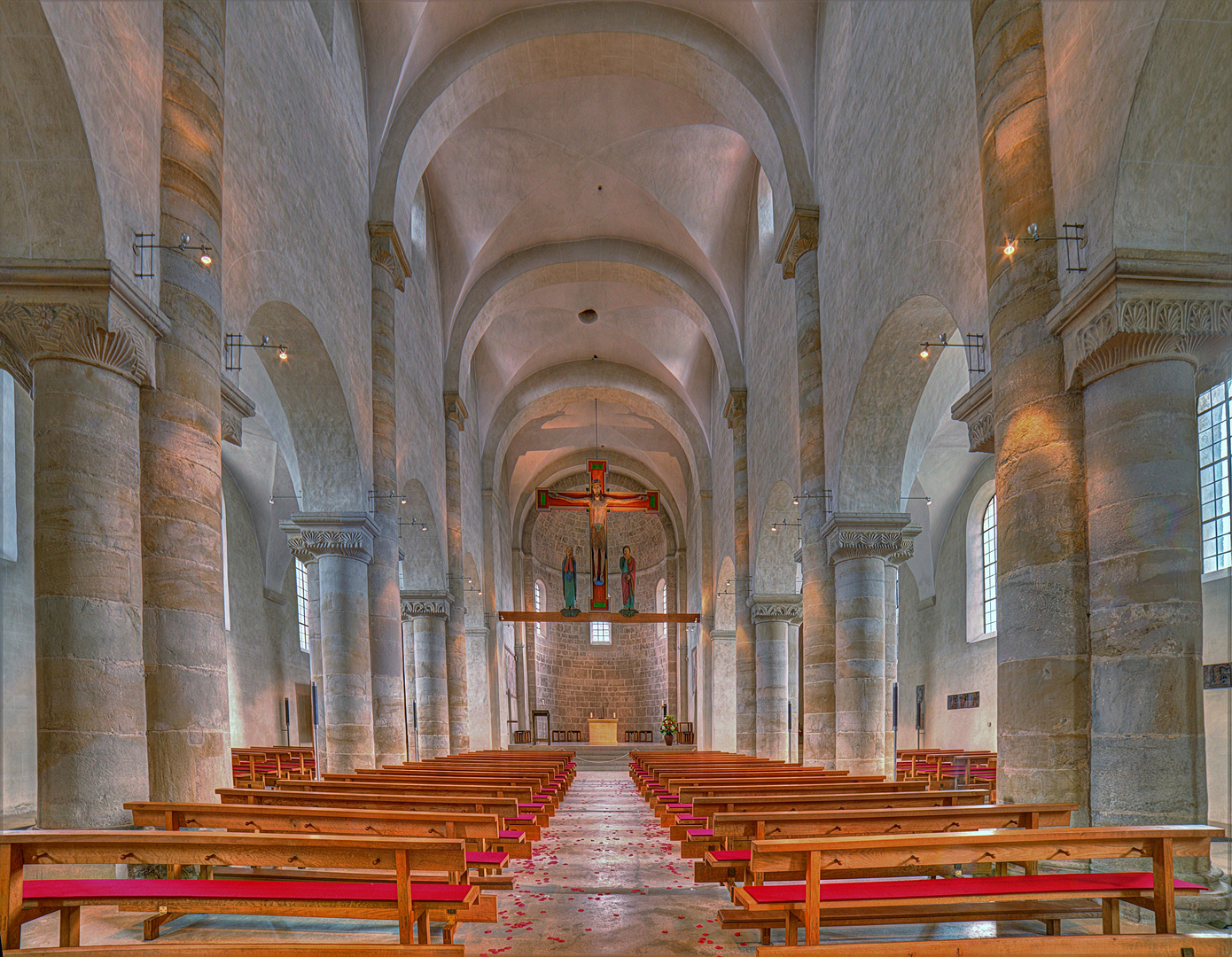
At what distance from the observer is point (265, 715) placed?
2244 cm

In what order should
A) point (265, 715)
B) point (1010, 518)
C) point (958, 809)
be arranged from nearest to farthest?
point (958, 809), point (1010, 518), point (265, 715)

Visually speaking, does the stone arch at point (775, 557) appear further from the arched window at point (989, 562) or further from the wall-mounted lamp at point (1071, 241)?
the wall-mounted lamp at point (1071, 241)

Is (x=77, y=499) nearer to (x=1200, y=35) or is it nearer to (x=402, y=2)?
(x=1200, y=35)

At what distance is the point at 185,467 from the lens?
717 cm

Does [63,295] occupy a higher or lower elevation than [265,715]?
higher

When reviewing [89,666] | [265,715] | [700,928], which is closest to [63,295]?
[89,666]

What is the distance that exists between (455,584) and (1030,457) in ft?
55.2

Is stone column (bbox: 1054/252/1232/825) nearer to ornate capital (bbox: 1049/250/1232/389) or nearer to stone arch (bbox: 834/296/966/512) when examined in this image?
ornate capital (bbox: 1049/250/1232/389)

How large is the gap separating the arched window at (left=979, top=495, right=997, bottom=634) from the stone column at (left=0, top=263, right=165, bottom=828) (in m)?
17.7

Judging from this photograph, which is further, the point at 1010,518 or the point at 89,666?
the point at 1010,518

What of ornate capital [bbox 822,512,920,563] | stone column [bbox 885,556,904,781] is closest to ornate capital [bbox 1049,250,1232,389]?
ornate capital [bbox 822,512,920,563]

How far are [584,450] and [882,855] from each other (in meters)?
32.7

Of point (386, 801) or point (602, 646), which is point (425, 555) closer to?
point (386, 801)

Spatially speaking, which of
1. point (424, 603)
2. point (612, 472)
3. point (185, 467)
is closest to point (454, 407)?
point (424, 603)
